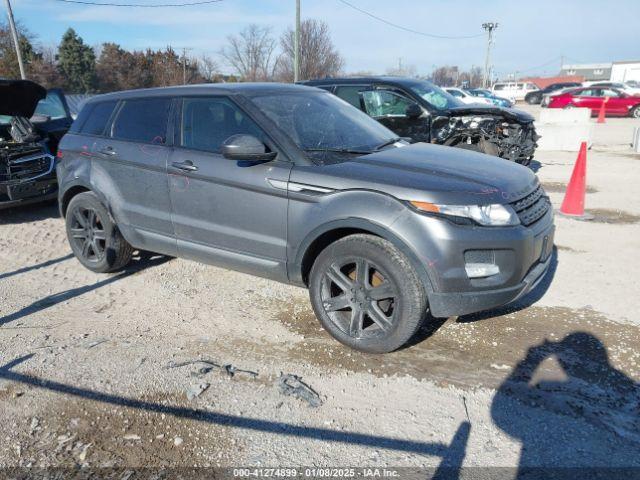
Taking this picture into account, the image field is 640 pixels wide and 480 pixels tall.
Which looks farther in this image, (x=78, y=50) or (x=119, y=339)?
(x=78, y=50)

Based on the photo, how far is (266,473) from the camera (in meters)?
2.39

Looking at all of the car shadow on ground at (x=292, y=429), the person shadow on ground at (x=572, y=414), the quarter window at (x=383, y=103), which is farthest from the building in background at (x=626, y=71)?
the car shadow on ground at (x=292, y=429)

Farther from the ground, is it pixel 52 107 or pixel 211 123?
pixel 211 123

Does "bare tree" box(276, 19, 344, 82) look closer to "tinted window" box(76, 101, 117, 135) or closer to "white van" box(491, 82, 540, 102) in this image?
"white van" box(491, 82, 540, 102)

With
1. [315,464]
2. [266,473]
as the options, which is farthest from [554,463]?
[266,473]

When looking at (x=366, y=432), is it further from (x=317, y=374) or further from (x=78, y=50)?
(x=78, y=50)

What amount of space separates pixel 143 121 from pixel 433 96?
547cm

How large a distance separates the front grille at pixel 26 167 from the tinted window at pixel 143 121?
2.98 m

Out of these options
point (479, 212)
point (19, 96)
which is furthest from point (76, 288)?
point (19, 96)

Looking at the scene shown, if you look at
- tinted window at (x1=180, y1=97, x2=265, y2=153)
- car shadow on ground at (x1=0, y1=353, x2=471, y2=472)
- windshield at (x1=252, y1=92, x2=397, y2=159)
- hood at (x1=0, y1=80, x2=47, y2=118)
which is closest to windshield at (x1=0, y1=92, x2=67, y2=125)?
hood at (x1=0, y1=80, x2=47, y2=118)

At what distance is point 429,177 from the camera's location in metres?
3.28

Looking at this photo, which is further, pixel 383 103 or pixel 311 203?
pixel 383 103

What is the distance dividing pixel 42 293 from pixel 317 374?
287 cm

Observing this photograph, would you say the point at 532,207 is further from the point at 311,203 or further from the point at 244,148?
the point at 244,148
